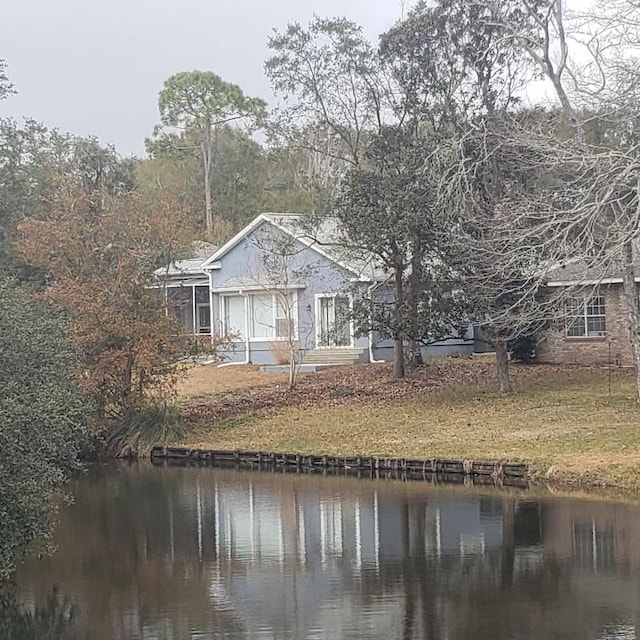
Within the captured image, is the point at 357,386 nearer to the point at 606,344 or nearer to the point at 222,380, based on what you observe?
the point at 222,380

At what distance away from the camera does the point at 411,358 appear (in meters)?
32.8

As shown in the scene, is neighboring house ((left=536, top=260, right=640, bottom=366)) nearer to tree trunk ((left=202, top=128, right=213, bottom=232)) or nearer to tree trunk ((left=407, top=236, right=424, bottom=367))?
tree trunk ((left=407, top=236, right=424, bottom=367))

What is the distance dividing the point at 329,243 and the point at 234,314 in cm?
814

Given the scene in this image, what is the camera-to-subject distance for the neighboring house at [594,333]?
32.6 m

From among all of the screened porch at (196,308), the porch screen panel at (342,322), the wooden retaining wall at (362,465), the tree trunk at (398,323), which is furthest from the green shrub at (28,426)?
the screened porch at (196,308)

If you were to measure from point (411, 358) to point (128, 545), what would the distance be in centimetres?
1782

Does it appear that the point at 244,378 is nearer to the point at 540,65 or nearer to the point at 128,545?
the point at 540,65

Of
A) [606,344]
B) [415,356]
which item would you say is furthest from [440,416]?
[606,344]

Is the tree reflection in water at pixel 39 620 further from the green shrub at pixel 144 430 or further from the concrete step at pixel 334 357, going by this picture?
the concrete step at pixel 334 357

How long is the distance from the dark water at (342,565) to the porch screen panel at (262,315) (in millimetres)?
17141

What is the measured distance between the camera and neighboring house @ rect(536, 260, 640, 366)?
32625mm

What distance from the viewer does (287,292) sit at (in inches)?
1323

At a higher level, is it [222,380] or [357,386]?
[222,380]

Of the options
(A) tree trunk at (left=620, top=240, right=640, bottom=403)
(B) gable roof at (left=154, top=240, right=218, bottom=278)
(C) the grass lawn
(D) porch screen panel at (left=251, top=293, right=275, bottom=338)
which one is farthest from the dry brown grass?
(A) tree trunk at (left=620, top=240, right=640, bottom=403)
